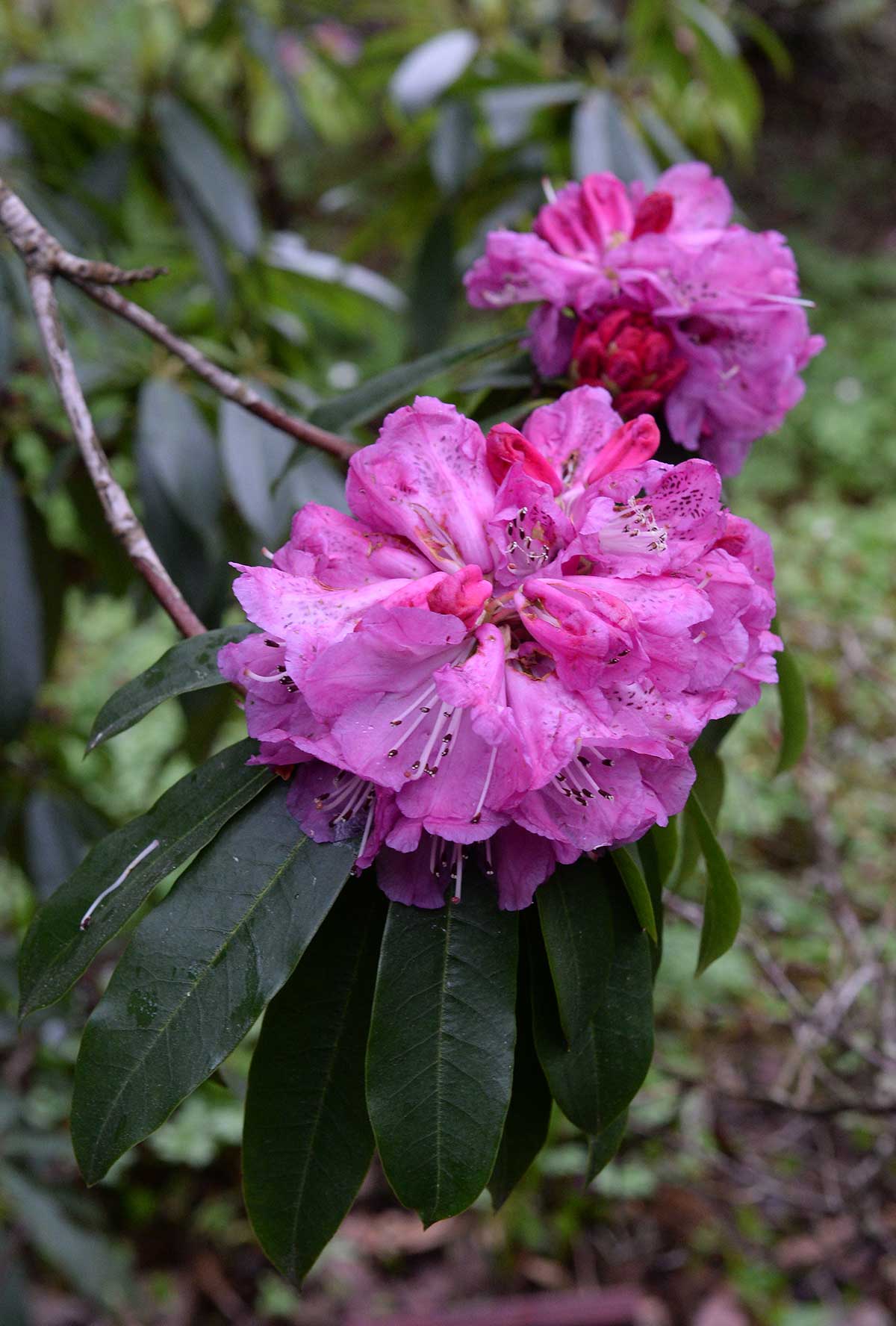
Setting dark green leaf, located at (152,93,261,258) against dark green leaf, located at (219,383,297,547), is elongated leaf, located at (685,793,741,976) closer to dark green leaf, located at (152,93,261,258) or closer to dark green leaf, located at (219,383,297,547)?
dark green leaf, located at (219,383,297,547)

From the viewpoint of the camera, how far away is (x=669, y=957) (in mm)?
2258

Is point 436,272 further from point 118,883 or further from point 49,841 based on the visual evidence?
point 118,883

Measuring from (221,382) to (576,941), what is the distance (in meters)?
0.46

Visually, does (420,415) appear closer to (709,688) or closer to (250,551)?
(709,688)

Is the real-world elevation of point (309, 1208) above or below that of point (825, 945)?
above

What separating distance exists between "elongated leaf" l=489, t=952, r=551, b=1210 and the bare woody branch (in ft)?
1.31

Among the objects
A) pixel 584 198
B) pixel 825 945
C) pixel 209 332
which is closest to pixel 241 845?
pixel 584 198

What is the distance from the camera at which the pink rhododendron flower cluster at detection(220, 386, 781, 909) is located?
497 millimetres

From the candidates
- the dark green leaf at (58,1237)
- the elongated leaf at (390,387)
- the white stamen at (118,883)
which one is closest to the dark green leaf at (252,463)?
the elongated leaf at (390,387)

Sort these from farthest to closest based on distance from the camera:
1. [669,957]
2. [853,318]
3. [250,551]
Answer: [853,318] < [669,957] < [250,551]

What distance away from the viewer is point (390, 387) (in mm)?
824

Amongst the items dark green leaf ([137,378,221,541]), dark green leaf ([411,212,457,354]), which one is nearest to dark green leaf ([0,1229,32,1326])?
dark green leaf ([137,378,221,541])

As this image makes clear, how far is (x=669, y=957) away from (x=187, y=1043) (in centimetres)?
190

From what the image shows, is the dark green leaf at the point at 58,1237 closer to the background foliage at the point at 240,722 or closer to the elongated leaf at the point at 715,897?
the background foliage at the point at 240,722
